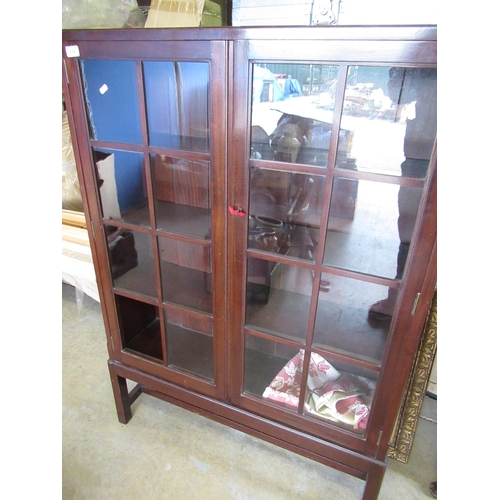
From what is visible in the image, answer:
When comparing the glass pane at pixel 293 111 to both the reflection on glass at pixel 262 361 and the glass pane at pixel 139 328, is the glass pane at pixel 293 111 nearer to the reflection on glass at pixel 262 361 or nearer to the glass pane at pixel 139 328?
the reflection on glass at pixel 262 361

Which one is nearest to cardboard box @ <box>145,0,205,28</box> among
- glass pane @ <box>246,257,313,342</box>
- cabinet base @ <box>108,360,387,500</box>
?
glass pane @ <box>246,257,313,342</box>

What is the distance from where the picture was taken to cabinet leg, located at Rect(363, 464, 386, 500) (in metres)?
1.10

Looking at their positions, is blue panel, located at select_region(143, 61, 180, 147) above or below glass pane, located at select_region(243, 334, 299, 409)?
above

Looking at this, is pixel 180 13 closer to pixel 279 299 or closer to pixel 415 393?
pixel 279 299

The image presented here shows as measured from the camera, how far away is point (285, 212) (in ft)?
3.56

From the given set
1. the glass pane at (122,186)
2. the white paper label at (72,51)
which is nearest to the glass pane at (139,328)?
the glass pane at (122,186)

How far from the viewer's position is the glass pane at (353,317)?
3.38 feet

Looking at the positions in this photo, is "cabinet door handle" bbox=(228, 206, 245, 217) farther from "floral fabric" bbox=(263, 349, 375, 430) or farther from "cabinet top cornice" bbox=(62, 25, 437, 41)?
"floral fabric" bbox=(263, 349, 375, 430)

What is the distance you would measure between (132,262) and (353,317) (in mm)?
812

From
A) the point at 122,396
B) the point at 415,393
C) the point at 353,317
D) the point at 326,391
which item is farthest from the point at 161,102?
the point at 415,393

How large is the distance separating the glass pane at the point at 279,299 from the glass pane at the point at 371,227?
0.49ft
